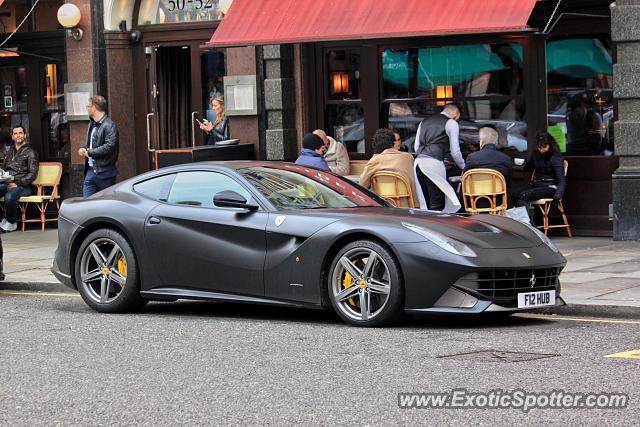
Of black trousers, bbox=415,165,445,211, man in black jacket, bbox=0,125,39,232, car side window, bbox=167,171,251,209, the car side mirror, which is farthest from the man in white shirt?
man in black jacket, bbox=0,125,39,232

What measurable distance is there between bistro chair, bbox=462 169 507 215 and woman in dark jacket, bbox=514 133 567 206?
0.42 m

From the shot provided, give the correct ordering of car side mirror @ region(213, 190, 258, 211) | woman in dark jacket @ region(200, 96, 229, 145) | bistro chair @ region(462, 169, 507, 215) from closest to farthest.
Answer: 1. car side mirror @ region(213, 190, 258, 211)
2. bistro chair @ region(462, 169, 507, 215)
3. woman in dark jacket @ region(200, 96, 229, 145)

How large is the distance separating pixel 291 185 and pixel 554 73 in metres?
7.04

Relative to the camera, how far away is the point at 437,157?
1662 centimetres

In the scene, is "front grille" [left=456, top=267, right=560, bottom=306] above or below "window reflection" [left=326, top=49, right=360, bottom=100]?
below

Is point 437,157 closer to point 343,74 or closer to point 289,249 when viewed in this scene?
point 343,74

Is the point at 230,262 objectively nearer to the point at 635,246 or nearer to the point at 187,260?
the point at 187,260

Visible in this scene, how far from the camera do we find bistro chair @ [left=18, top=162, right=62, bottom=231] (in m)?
20.3

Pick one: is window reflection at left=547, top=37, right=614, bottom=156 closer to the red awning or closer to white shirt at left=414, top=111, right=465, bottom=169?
white shirt at left=414, top=111, right=465, bottom=169

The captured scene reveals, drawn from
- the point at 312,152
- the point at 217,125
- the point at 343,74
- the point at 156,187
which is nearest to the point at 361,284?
the point at 156,187

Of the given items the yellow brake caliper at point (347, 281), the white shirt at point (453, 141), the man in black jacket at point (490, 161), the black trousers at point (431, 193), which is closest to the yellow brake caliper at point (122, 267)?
the yellow brake caliper at point (347, 281)

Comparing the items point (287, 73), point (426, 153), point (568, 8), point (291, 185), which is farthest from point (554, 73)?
point (291, 185)

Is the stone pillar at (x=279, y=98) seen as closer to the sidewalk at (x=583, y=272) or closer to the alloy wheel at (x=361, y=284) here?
the sidewalk at (x=583, y=272)

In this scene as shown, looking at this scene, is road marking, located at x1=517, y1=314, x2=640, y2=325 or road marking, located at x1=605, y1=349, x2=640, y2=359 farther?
road marking, located at x1=517, y1=314, x2=640, y2=325
